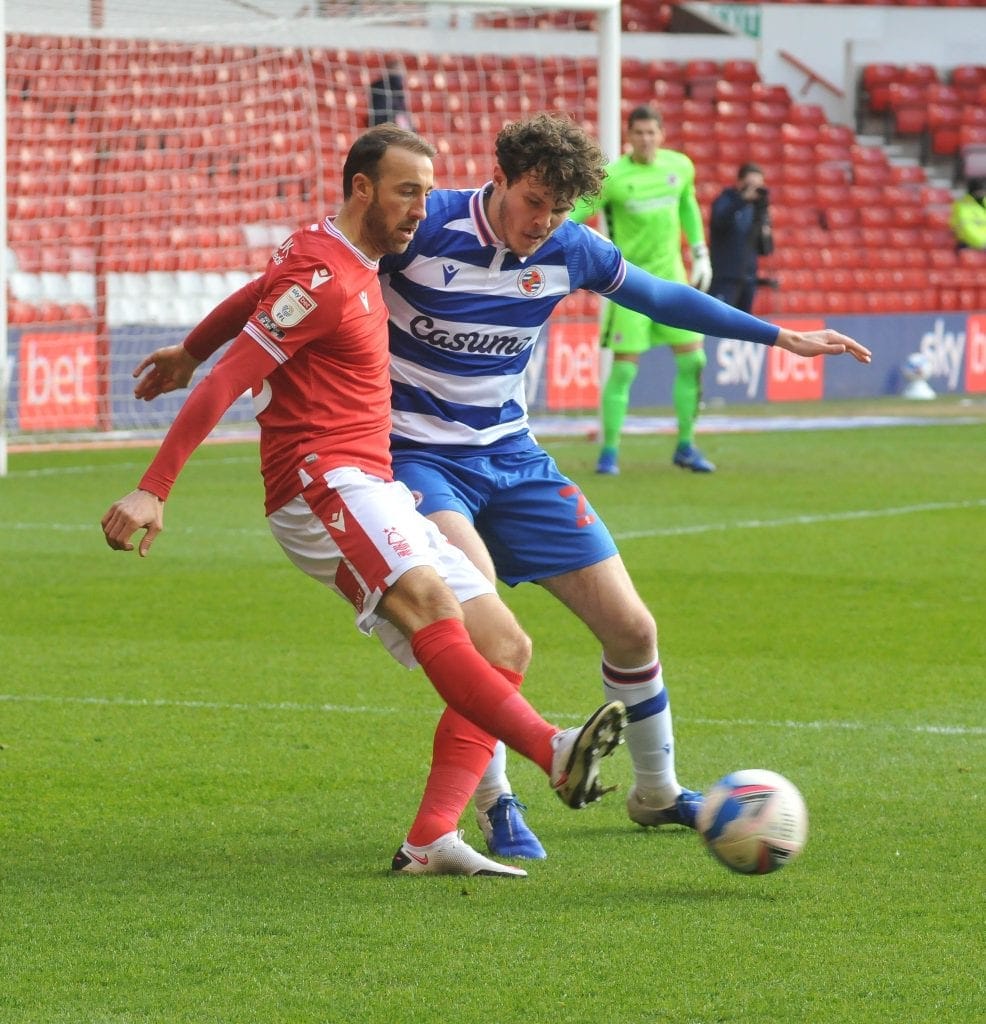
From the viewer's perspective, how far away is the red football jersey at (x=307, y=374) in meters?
4.23

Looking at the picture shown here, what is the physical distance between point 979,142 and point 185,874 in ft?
72.5

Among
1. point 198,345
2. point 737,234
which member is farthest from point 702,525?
point 737,234

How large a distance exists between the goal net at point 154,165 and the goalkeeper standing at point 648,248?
1.40m

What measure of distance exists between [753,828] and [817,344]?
133 cm

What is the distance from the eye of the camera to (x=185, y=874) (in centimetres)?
436

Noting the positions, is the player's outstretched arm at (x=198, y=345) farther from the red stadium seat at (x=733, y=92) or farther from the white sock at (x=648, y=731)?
the red stadium seat at (x=733, y=92)

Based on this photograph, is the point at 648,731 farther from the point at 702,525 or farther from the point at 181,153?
the point at 181,153

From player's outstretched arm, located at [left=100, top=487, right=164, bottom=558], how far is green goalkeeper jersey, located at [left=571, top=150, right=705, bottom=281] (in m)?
9.09

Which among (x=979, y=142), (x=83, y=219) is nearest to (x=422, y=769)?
(x=83, y=219)

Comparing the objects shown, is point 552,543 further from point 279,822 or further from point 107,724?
point 107,724

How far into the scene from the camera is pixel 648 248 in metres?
13.1

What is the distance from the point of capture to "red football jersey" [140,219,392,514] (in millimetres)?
4230

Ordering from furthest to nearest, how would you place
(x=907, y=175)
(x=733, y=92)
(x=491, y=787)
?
(x=907, y=175)
(x=733, y=92)
(x=491, y=787)

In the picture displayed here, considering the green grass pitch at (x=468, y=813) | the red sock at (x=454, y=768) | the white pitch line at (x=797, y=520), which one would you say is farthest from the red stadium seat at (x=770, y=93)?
the red sock at (x=454, y=768)
